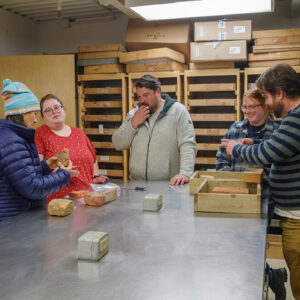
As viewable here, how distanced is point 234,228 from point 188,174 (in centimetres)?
126

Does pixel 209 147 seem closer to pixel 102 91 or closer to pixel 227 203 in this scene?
pixel 102 91

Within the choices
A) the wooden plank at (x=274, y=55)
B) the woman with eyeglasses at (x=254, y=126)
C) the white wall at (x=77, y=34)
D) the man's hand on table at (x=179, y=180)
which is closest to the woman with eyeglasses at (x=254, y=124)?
the woman with eyeglasses at (x=254, y=126)

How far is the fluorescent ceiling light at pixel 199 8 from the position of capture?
7.80 ft

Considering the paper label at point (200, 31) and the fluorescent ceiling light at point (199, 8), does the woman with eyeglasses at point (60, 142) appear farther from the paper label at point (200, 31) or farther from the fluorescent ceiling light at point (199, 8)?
the paper label at point (200, 31)

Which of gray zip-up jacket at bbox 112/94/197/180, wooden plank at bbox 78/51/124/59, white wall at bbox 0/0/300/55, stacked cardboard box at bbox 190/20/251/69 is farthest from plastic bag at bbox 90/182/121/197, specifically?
white wall at bbox 0/0/300/55

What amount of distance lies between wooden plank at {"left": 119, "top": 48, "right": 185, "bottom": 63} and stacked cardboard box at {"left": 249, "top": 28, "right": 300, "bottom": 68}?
0.88 metres

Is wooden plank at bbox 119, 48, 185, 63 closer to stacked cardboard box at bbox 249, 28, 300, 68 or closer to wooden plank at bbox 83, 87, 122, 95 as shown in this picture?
wooden plank at bbox 83, 87, 122, 95

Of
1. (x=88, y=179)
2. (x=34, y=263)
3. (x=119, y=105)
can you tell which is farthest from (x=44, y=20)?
(x=34, y=263)

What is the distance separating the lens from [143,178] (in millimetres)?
3188

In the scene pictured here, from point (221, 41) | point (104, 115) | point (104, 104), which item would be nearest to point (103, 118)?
point (104, 115)

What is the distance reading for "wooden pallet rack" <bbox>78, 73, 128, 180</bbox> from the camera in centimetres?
494

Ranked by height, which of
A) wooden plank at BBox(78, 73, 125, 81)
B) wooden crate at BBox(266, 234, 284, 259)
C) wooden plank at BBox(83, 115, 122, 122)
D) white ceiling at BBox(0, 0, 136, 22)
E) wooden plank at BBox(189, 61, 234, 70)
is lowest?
wooden crate at BBox(266, 234, 284, 259)

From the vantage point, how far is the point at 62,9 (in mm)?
5277

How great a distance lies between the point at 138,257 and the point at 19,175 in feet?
2.80
